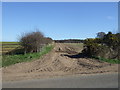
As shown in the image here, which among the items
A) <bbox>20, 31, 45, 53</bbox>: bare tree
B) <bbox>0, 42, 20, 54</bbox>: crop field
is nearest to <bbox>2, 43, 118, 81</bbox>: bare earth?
<bbox>20, 31, 45, 53</bbox>: bare tree

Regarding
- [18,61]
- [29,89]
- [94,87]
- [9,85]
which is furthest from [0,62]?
[94,87]

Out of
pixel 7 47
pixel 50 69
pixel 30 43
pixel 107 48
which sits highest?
pixel 30 43

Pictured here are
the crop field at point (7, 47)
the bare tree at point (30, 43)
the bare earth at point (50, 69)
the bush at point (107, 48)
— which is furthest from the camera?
the crop field at point (7, 47)

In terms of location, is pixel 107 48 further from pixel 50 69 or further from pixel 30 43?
pixel 30 43

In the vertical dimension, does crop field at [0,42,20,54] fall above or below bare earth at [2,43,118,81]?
above

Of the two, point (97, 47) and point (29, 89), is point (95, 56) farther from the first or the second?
point (29, 89)

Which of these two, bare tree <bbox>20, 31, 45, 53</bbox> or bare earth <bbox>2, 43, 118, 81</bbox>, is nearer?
bare earth <bbox>2, 43, 118, 81</bbox>

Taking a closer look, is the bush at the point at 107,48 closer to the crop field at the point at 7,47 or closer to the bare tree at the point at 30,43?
the bare tree at the point at 30,43

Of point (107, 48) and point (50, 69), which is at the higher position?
point (107, 48)

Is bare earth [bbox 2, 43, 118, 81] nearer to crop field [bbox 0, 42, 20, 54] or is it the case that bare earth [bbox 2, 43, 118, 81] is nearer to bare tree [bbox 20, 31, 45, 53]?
bare tree [bbox 20, 31, 45, 53]

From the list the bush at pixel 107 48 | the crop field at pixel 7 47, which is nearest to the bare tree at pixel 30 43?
the crop field at pixel 7 47

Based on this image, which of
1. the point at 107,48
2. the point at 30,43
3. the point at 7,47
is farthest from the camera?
the point at 7,47

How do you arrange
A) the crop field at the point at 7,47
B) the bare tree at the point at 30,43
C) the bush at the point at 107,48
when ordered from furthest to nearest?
the crop field at the point at 7,47 → the bare tree at the point at 30,43 → the bush at the point at 107,48

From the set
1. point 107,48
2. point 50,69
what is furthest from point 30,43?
point 50,69
